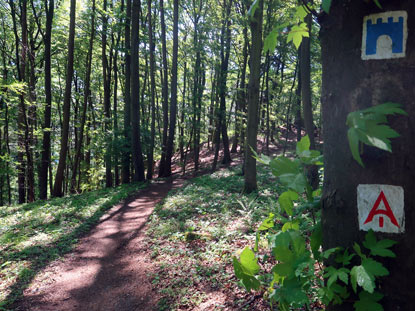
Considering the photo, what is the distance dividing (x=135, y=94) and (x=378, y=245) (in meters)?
13.9

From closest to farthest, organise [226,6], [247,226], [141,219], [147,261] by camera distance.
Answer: [147,261] → [247,226] → [141,219] → [226,6]

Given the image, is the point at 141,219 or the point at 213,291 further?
the point at 141,219

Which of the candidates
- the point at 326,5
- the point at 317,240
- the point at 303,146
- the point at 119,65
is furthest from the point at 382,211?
the point at 119,65

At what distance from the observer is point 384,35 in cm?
92

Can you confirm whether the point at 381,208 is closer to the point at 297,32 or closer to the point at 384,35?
the point at 384,35

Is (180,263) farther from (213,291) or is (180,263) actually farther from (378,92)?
(378,92)

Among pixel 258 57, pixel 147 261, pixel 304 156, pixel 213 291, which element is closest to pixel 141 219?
pixel 147 261

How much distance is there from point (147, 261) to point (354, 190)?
15.8ft

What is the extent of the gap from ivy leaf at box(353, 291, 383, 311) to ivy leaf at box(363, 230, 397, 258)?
0.52 feet

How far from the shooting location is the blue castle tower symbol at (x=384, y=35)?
0.89 m

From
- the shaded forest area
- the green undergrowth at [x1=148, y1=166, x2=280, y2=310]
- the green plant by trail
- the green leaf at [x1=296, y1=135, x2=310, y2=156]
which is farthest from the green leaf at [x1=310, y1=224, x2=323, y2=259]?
the shaded forest area

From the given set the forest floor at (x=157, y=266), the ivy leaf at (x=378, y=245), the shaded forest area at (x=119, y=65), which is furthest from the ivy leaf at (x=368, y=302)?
the shaded forest area at (x=119, y=65)

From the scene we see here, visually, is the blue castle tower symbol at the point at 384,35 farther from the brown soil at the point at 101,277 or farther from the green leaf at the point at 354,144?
the brown soil at the point at 101,277

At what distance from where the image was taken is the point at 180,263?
4.53 meters
